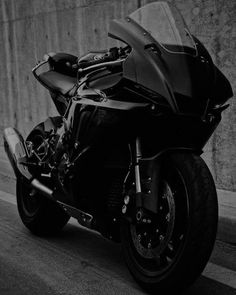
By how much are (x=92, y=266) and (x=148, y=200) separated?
30.8 inches

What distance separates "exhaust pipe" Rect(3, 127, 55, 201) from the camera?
4.23m

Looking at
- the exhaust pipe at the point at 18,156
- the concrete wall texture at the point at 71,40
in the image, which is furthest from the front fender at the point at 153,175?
the concrete wall texture at the point at 71,40

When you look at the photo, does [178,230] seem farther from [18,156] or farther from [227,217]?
[18,156]

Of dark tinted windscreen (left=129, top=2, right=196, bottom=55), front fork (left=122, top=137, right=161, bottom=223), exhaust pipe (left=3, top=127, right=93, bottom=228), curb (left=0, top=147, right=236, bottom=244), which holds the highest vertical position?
dark tinted windscreen (left=129, top=2, right=196, bottom=55)

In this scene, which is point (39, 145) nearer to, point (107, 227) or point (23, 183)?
point (23, 183)

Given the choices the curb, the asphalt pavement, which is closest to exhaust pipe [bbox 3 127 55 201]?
the asphalt pavement

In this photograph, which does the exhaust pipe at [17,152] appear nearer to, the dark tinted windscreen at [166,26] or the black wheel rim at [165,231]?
the black wheel rim at [165,231]

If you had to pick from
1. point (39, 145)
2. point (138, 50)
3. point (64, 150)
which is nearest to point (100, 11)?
point (39, 145)

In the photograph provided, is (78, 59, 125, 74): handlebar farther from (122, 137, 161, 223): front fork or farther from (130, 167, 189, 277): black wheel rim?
(130, 167, 189, 277): black wheel rim

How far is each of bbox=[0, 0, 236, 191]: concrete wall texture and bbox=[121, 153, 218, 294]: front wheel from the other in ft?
5.93

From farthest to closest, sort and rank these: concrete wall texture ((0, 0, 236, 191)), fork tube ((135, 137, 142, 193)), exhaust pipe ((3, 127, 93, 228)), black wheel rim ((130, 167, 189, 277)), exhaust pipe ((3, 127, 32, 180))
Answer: concrete wall texture ((0, 0, 236, 191)), exhaust pipe ((3, 127, 32, 180)), exhaust pipe ((3, 127, 93, 228)), fork tube ((135, 137, 142, 193)), black wheel rim ((130, 167, 189, 277))

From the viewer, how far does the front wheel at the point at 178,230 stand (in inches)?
115

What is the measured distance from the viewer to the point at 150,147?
3.20 metres

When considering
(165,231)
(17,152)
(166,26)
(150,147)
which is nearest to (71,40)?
(17,152)
